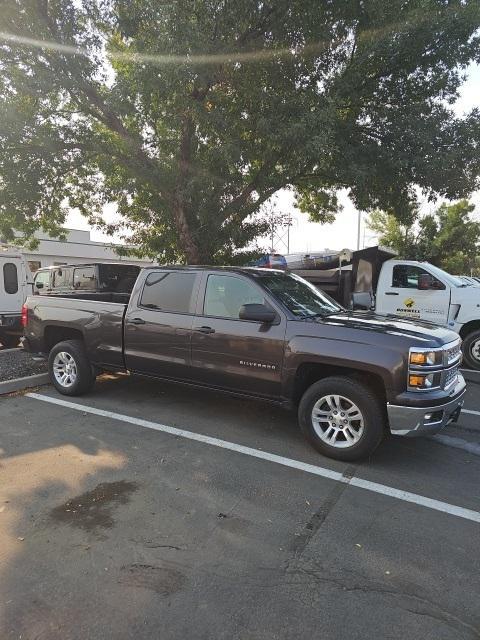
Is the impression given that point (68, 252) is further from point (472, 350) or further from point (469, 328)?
point (472, 350)

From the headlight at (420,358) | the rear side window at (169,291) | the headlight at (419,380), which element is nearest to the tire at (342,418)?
the headlight at (419,380)

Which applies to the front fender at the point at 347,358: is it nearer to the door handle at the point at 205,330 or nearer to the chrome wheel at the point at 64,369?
the door handle at the point at 205,330

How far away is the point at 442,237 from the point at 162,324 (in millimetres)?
26945

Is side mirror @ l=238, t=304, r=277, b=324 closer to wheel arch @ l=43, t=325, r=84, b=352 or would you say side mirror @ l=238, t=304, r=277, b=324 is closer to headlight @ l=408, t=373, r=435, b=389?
headlight @ l=408, t=373, r=435, b=389

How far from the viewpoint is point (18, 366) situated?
24.9 ft

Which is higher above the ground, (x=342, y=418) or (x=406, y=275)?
(x=406, y=275)

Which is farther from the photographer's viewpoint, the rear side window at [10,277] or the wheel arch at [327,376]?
the rear side window at [10,277]

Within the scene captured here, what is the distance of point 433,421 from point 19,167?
1029 centimetres

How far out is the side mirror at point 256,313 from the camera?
15.1ft

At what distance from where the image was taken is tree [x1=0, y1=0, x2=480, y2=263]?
26.7ft

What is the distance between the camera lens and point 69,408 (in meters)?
5.88

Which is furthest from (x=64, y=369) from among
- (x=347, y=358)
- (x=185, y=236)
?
(x=185, y=236)

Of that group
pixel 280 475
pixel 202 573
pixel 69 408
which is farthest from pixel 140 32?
pixel 202 573

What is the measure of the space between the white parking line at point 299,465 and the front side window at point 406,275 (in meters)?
6.55
